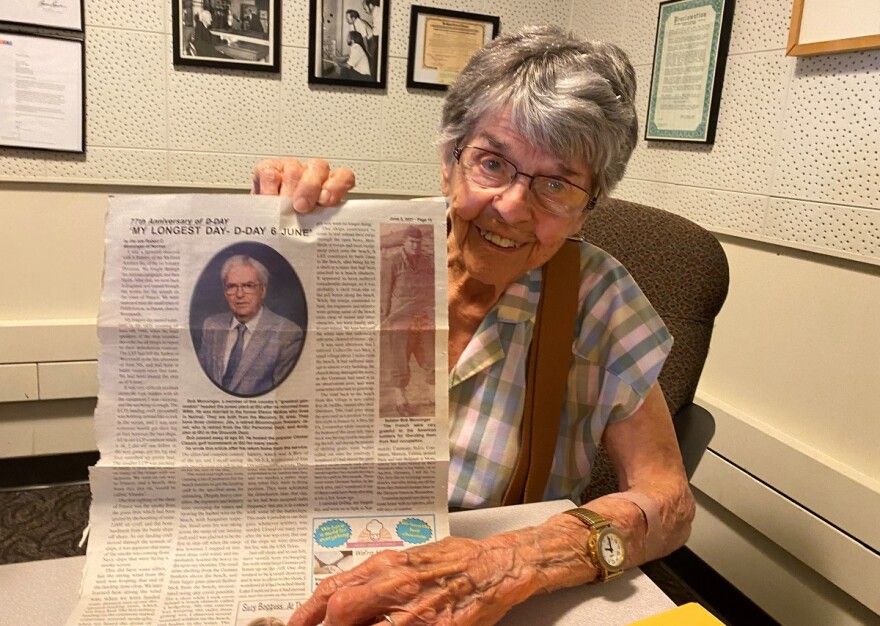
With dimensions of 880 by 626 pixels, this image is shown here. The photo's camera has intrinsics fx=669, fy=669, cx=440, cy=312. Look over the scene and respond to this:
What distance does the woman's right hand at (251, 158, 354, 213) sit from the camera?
697 millimetres

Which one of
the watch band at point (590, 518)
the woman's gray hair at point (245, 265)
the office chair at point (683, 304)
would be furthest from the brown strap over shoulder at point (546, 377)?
the woman's gray hair at point (245, 265)

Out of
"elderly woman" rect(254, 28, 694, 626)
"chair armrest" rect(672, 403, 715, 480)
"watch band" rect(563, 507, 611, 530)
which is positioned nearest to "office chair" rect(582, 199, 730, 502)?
"chair armrest" rect(672, 403, 715, 480)

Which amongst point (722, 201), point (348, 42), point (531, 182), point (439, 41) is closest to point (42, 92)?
point (348, 42)

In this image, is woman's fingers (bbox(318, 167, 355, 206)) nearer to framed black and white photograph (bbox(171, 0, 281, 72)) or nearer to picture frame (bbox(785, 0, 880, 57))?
picture frame (bbox(785, 0, 880, 57))

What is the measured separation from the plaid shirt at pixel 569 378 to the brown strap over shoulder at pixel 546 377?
2 cm

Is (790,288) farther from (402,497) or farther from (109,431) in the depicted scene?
(109,431)

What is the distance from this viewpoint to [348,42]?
240cm

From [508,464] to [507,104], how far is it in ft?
1.71

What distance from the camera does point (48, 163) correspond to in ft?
7.27

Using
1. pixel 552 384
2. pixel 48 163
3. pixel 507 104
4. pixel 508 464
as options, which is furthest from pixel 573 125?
pixel 48 163

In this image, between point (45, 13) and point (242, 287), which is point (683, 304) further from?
point (45, 13)

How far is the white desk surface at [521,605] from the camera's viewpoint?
633 millimetres

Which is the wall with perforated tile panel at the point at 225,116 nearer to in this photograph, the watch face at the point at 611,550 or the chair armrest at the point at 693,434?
the chair armrest at the point at 693,434

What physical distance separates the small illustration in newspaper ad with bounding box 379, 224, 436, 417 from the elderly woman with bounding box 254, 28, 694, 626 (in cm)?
24
